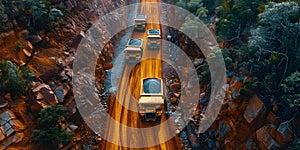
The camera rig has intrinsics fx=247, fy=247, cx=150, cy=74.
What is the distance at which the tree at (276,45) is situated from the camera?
44.7 ft

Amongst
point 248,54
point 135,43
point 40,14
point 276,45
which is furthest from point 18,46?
point 276,45

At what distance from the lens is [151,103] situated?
16578mm

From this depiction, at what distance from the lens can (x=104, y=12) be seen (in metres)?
29.5

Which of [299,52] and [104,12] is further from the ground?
[104,12]

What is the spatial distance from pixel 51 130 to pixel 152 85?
7719 mm

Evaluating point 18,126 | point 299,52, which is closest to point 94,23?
point 18,126

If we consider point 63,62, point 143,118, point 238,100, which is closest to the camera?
point 238,100

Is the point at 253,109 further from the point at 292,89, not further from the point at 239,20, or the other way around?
the point at 239,20

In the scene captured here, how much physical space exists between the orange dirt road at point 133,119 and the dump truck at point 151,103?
0.55m

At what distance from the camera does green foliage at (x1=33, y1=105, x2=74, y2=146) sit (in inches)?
536

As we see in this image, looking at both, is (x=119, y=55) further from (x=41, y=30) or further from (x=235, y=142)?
(x=235, y=142)

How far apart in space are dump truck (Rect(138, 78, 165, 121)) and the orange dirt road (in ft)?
1.80

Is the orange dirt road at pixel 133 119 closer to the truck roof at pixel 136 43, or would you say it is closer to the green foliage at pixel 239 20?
the truck roof at pixel 136 43

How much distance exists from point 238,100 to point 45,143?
11510 mm
